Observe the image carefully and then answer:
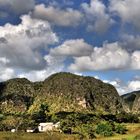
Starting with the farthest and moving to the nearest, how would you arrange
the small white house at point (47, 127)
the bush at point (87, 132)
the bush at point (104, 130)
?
the small white house at point (47, 127)
the bush at point (104, 130)
the bush at point (87, 132)

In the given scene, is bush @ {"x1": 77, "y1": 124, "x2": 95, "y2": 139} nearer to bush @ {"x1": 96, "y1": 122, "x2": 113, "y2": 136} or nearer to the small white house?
bush @ {"x1": 96, "y1": 122, "x2": 113, "y2": 136}

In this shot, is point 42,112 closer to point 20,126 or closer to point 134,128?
point 20,126

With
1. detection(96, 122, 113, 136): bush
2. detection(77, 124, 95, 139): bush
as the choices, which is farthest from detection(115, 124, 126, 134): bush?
detection(77, 124, 95, 139): bush

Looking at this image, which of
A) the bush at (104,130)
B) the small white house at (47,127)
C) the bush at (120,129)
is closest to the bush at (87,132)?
the bush at (104,130)

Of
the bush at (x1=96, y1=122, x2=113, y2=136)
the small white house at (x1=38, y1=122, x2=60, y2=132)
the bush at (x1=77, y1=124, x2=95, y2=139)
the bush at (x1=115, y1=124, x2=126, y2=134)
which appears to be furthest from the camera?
the small white house at (x1=38, y1=122, x2=60, y2=132)

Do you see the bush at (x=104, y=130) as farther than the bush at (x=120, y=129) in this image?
No

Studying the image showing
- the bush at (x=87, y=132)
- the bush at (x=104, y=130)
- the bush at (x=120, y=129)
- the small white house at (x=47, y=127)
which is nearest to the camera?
the bush at (x=87, y=132)

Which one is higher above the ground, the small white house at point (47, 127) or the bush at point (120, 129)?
the small white house at point (47, 127)

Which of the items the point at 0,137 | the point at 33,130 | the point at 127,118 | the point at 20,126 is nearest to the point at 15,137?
the point at 0,137

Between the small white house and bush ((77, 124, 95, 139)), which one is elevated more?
the small white house

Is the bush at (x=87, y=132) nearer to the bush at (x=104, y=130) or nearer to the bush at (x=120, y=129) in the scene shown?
the bush at (x=104, y=130)

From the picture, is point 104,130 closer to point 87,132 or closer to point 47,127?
point 87,132

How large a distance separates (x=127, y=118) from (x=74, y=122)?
37.7m

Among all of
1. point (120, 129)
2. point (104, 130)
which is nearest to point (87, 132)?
point (104, 130)
